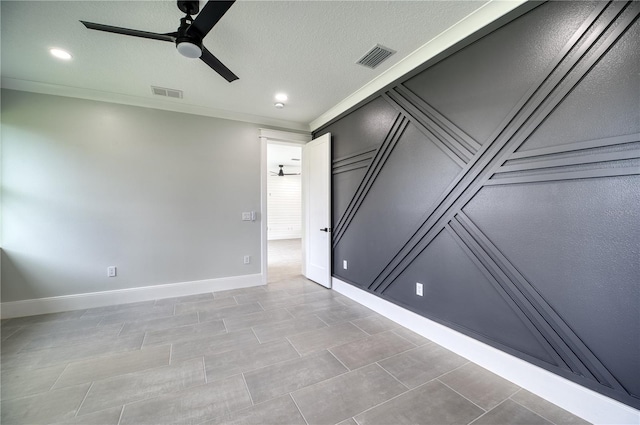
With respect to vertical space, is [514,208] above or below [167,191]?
below

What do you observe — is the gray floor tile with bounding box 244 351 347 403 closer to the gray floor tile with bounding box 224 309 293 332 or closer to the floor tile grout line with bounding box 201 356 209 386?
the floor tile grout line with bounding box 201 356 209 386

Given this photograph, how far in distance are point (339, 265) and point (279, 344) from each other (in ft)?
5.65

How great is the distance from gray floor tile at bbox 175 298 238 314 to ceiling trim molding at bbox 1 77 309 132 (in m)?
2.79

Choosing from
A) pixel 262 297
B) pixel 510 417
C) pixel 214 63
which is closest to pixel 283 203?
pixel 262 297

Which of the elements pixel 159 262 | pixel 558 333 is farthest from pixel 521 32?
pixel 159 262

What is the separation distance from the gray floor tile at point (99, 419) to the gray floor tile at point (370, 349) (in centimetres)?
154

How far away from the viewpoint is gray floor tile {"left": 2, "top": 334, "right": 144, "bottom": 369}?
6.56 feet

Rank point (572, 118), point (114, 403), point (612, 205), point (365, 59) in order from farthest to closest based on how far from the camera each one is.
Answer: point (365, 59), point (114, 403), point (572, 118), point (612, 205)

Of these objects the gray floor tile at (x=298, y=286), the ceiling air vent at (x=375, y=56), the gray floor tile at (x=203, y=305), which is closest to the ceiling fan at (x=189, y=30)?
the ceiling air vent at (x=375, y=56)

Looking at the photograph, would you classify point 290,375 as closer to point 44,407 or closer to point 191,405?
point 191,405

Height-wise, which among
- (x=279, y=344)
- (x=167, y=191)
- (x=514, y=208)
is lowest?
(x=279, y=344)

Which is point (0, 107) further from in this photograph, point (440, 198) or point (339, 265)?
point (440, 198)

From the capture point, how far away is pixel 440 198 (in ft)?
7.39

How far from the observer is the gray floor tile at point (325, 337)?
2258 millimetres
